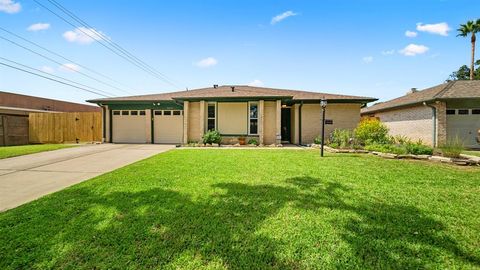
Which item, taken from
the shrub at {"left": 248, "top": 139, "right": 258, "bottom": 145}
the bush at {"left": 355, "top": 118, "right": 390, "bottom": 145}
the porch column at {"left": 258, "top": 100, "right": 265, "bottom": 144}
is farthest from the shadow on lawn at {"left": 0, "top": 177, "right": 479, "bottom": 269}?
the porch column at {"left": 258, "top": 100, "right": 265, "bottom": 144}

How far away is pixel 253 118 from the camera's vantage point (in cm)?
1365

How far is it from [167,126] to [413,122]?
54.1 ft

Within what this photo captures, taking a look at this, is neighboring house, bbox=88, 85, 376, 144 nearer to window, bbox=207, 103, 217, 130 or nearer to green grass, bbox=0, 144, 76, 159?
window, bbox=207, 103, 217, 130

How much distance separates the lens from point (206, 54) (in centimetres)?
1519

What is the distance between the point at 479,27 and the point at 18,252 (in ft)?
117

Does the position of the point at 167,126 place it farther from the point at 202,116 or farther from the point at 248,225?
the point at 248,225

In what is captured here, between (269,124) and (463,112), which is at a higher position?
(463,112)

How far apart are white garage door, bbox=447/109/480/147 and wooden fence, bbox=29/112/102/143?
22910 millimetres

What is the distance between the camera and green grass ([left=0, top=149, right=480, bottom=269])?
7.20 ft

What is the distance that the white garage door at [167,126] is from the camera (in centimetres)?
1496

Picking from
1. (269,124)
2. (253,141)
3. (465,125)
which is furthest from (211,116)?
(465,125)

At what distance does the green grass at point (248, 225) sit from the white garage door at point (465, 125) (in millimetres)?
9573

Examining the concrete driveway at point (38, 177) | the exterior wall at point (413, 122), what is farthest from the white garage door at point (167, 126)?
the exterior wall at point (413, 122)

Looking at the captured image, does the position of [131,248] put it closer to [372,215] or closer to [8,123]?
[372,215]
